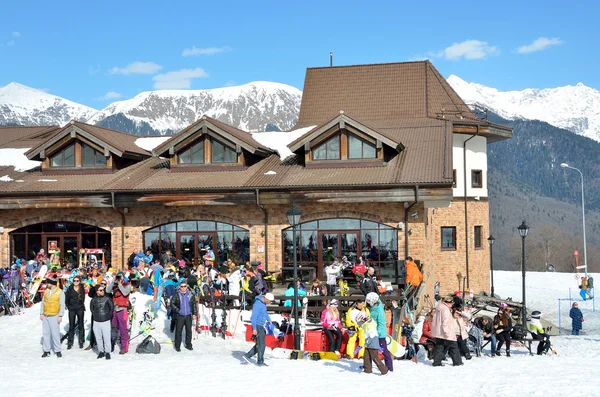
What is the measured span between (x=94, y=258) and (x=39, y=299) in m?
3.93

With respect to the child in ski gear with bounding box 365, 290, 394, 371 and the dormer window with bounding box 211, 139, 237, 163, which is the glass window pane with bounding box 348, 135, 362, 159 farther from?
the child in ski gear with bounding box 365, 290, 394, 371

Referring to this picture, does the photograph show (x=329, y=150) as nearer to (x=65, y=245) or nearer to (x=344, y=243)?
(x=344, y=243)

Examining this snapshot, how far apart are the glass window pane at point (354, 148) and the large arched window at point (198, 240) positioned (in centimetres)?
480

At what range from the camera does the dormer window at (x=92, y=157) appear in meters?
28.6

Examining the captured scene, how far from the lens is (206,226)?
26.7 meters

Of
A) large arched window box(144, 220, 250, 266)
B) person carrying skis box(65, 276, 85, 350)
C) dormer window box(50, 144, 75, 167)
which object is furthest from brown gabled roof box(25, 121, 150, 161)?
person carrying skis box(65, 276, 85, 350)

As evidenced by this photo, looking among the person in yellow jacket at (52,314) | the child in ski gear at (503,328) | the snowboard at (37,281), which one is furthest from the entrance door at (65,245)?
the child in ski gear at (503,328)

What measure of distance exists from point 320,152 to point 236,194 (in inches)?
145

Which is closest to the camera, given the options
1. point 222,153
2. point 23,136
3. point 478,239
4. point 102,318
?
point 102,318

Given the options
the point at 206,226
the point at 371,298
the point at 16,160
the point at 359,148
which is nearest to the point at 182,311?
the point at 371,298

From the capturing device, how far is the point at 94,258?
2589 centimetres

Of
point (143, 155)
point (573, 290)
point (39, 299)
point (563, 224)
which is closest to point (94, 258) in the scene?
point (39, 299)

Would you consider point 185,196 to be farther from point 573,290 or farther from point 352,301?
point 573,290

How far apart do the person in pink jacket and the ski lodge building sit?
9.24 metres
